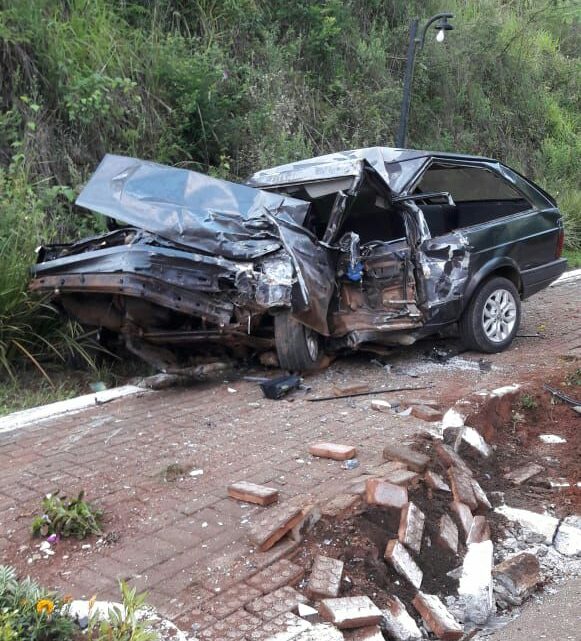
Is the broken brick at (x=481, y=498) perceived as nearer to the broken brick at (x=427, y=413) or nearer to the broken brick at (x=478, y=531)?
the broken brick at (x=478, y=531)

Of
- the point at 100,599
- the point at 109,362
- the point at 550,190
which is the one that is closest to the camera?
the point at 100,599

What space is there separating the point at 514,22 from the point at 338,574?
19131 millimetres

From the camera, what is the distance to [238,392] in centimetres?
635

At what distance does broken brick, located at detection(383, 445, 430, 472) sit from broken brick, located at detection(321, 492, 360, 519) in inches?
22.8

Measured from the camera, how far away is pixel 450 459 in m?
4.51

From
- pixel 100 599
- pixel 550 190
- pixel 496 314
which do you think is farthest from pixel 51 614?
pixel 550 190

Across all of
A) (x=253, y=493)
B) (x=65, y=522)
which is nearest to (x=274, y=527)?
(x=253, y=493)

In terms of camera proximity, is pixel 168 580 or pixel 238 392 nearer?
pixel 168 580

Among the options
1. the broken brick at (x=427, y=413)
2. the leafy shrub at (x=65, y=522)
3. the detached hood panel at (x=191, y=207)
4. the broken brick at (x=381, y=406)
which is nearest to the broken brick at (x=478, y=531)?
the broken brick at (x=427, y=413)

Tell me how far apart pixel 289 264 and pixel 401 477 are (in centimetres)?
223

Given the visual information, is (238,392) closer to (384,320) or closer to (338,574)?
(384,320)

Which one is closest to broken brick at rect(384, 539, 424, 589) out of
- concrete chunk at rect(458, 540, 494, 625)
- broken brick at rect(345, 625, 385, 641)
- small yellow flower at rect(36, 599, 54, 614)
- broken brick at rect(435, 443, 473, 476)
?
concrete chunk at rect(458, 540, 494, 625)

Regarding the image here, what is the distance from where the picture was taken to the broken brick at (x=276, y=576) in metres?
3.31

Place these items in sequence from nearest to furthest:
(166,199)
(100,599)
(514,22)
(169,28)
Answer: (100,599)
(166,199)
(169,28)
(514,22)
